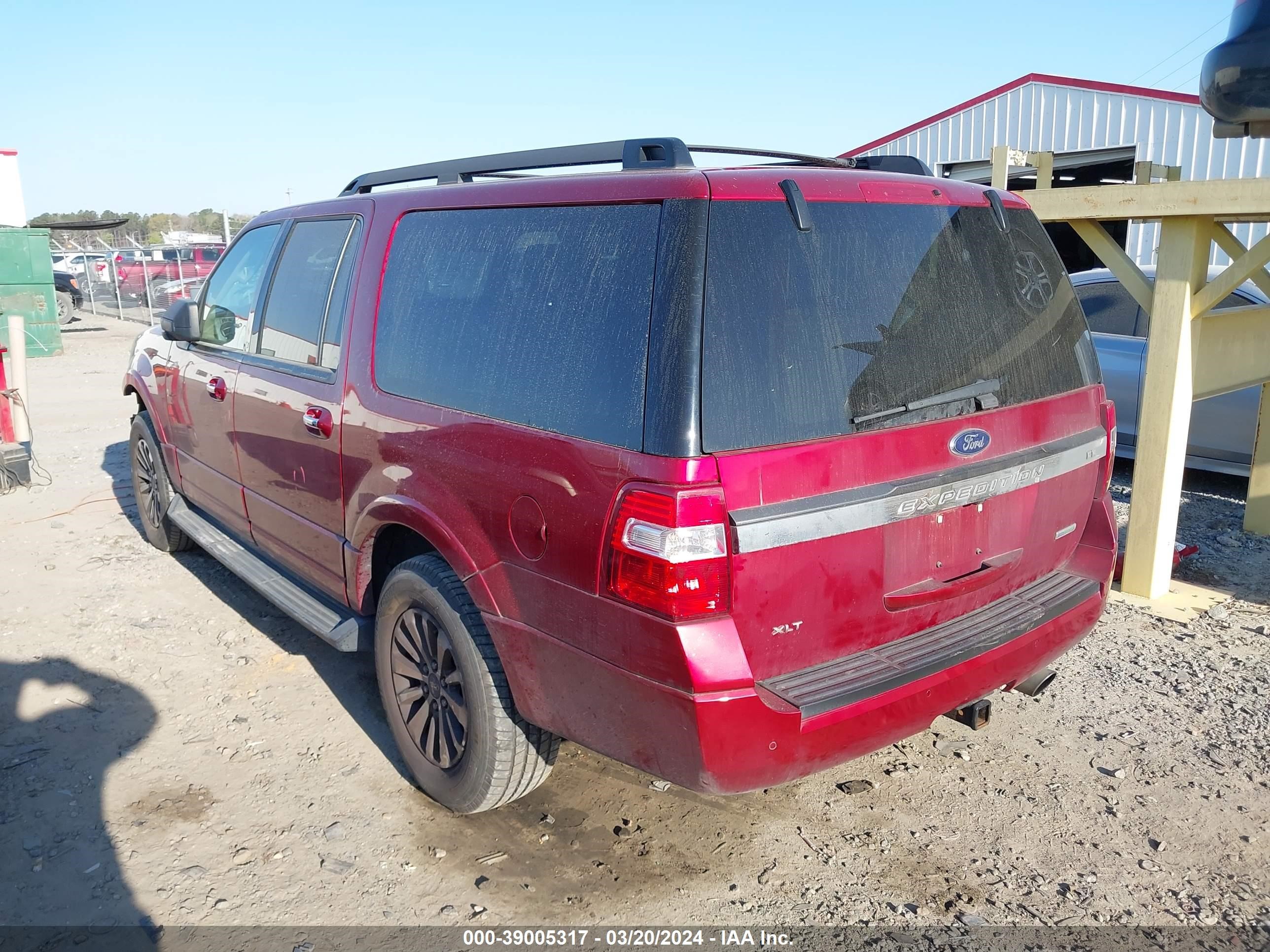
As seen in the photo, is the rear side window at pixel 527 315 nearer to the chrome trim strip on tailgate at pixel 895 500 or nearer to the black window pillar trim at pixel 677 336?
the black window pillar trim at pixel 677 336

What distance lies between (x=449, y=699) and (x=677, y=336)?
5.01 feet

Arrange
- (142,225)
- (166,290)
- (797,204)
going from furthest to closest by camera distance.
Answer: (142,225)
(166,290)
(797,204)

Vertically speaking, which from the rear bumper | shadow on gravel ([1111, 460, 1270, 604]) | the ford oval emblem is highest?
the ford oval emblem

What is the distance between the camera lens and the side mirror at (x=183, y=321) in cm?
472

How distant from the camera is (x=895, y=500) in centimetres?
249

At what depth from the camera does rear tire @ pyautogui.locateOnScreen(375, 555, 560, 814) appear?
9.56 feet

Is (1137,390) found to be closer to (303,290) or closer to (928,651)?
(928,651)

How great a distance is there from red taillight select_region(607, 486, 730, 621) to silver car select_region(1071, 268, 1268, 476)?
5.57m

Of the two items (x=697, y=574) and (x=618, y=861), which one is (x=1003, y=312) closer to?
(x=697, y=574)

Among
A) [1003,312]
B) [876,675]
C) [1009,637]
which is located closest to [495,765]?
[876,675]

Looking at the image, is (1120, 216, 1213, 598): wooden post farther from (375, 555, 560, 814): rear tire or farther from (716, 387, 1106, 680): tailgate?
(375, 555, 560, 814): rear tire

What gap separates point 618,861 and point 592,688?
793 millimetres

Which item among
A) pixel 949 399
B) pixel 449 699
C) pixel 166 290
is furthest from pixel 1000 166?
pixel 166 290

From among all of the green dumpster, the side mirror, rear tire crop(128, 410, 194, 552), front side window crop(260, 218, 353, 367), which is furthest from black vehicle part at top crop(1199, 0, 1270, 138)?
the green dumpster
